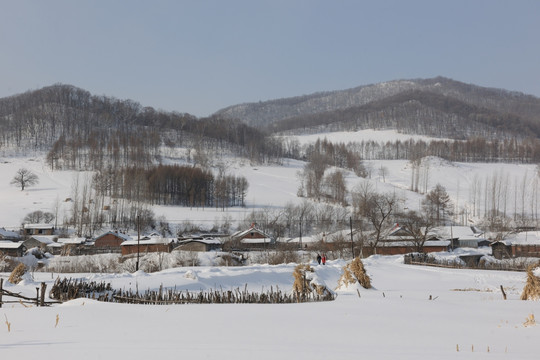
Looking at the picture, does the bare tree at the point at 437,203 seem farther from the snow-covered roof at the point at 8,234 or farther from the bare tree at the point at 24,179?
the bare tree at the point at 24,179

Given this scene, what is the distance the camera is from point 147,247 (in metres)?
48.7

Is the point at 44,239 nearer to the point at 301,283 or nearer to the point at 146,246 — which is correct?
the point at 146,246

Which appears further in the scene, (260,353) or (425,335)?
(425,335)

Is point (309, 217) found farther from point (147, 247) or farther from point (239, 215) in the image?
point (147, 247)

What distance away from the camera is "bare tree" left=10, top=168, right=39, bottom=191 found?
7988cm

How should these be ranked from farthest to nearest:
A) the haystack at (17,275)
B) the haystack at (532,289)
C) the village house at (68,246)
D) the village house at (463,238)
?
the village house at (463,238) → the village house at (68,246) → the haystack at (17,275) → the haystack at (532,289)

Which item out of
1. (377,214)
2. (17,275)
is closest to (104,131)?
(377,214)

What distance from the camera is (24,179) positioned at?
81.4m

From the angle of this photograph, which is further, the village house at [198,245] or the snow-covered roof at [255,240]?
the snow-covered roof at [255,240]

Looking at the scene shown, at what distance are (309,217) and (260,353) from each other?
65.3 m

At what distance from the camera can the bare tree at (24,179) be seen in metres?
79.9

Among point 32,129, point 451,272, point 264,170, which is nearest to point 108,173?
point 264,170

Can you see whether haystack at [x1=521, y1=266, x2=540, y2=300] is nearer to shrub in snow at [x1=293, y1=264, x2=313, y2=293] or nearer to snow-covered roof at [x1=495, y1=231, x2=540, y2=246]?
shrub in snow at [x1=293, y1=264, x2=313, y2=293]

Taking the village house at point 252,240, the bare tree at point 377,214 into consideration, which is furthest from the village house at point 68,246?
the bare tree at point 377,214
